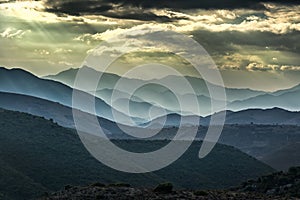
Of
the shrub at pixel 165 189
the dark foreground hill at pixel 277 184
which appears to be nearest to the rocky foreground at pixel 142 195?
the shrub at pixel 165 189

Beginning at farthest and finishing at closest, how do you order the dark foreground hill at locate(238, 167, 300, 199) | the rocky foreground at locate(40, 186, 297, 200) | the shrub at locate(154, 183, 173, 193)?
1. the dark foreground hill at locate(238, 167, 300, 199)
2. the shrub at locate(154, 183, 173, 193)
3. the rocky foreground at locate(40, 186, 297, 200)

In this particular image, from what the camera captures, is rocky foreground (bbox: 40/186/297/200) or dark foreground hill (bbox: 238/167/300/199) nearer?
rocky foreground (bbox: 40/186/297/200)

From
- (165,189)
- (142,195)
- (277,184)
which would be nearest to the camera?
(142,195)

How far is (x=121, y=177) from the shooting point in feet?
603

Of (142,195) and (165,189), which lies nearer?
(142,195)

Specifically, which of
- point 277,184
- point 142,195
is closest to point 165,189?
point 142,195

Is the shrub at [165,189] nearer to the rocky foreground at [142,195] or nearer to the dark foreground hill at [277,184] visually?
the rocky foreground at [142,195]

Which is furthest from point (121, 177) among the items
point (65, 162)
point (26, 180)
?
point (26, 180)

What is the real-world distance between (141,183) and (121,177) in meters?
8.26

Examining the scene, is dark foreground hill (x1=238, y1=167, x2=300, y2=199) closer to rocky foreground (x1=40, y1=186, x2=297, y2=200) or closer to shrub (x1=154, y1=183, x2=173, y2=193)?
rocky foreground (x1=40, y1=186, x2=297, y2=200)

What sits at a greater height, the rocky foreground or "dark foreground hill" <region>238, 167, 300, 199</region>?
the rocky foreground

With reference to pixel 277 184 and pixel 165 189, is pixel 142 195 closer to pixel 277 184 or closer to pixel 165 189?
pixel 165 189

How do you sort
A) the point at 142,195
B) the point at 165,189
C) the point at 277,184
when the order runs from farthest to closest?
the point at 277,184, the point at 165,189, the point at 142,195

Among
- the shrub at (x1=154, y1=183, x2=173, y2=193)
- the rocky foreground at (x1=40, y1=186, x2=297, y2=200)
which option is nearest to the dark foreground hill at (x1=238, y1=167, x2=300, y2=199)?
the rocky foreground at (x1=40, y1=186, x2=297, y2=200)
